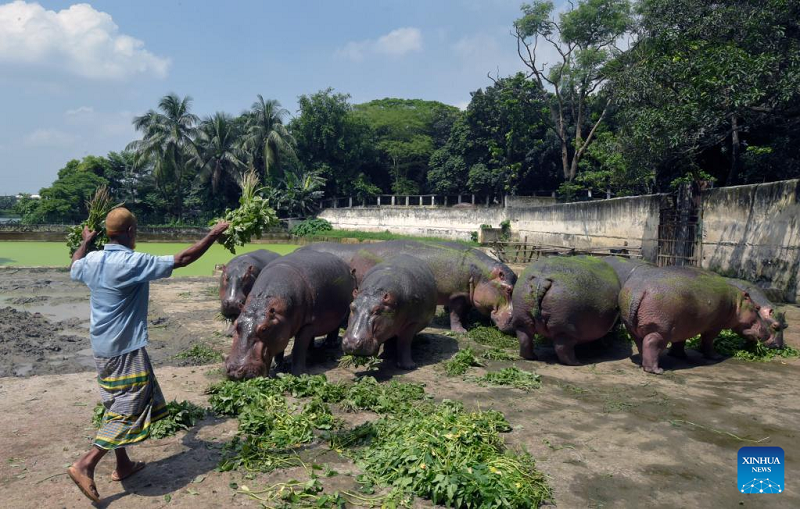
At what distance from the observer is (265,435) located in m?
5.61

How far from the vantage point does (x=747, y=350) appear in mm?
9188

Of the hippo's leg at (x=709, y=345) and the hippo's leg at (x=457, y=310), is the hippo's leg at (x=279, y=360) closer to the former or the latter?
the hippo's leg at (x=457, y=310)

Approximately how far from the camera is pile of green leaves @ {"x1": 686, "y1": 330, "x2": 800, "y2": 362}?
29.5ft

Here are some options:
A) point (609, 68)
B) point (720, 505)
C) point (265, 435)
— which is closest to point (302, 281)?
point (265, 435)

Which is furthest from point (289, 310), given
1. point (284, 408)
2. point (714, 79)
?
point (714, 79)

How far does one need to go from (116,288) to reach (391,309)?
14.2ft

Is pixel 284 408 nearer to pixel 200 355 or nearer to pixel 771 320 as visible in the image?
pixel 200 355

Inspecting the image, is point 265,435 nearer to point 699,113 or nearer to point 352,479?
point 352,479

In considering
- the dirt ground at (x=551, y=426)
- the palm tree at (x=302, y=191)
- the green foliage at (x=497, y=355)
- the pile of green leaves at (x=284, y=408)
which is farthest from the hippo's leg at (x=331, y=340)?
the palm tree at (x=302, y=191)

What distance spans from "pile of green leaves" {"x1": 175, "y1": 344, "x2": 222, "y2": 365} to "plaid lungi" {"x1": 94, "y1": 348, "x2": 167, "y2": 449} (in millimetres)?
4501

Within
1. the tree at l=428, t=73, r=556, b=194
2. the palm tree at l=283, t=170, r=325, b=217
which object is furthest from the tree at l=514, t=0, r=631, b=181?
the palm tree at l=283, t=170, r=325, b=217

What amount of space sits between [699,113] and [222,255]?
23.4 m

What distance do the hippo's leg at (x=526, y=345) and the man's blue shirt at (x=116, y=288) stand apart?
602 cm

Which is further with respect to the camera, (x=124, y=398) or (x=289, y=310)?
(x=289, y=310)
